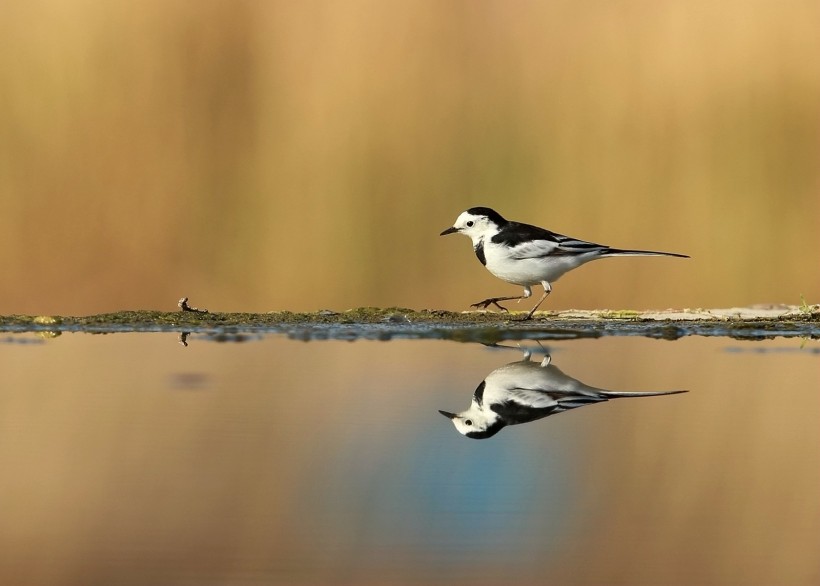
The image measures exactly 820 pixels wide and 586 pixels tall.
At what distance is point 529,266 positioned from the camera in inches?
265

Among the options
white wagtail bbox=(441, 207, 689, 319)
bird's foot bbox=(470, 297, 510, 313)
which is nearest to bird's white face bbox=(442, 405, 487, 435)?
white wagtail bbox=(441, 207, 689, 319)

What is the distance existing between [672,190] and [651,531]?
778 centimetres

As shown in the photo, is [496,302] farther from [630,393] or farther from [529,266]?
[630,393]

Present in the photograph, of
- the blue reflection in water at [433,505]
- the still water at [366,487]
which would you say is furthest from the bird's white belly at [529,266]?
the blue reflection in water at [433,505]

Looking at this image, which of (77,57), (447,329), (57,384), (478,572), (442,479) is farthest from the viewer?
(77,57)

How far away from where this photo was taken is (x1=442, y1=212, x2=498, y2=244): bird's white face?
727cm

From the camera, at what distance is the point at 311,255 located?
32.0 ft

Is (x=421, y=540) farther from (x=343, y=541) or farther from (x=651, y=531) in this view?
(x=651, y=531)

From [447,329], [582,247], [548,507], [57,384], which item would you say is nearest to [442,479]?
[548,507]

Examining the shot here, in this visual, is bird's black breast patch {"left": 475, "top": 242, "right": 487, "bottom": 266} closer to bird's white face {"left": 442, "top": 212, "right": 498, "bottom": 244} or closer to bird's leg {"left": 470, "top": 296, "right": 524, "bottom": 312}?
bird's white face {"left": 442, "top": 212, "right": 498, "bottom": 244}

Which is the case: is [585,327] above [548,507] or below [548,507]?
above

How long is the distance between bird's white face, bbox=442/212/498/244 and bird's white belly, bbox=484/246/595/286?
375 millimetres

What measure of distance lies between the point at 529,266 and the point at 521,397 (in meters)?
3.26

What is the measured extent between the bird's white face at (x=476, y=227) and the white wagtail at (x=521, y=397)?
3.23 meters
